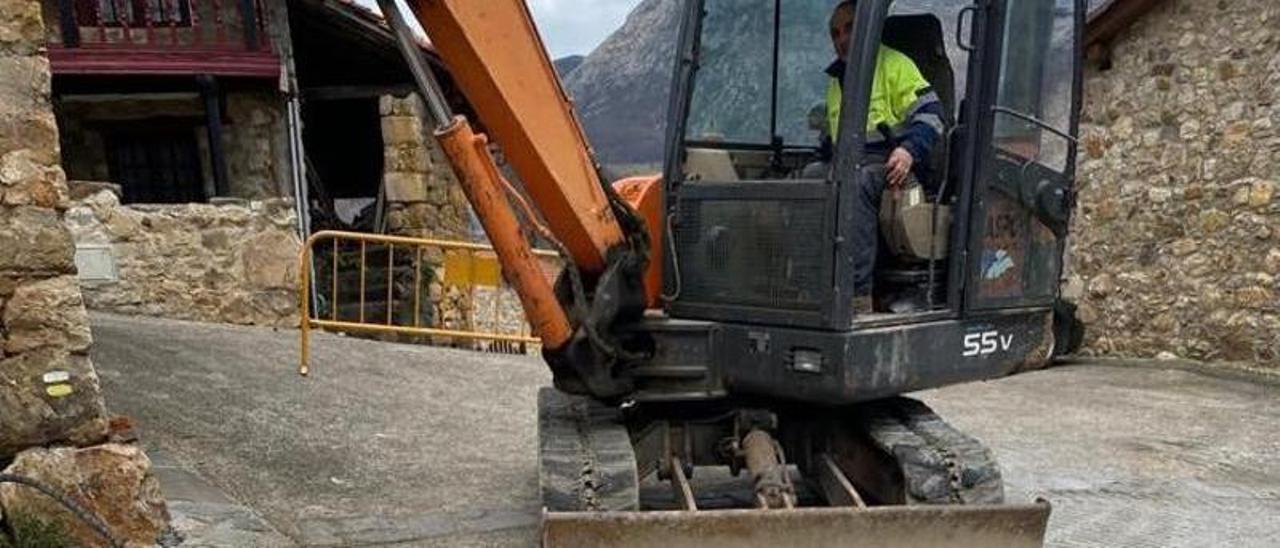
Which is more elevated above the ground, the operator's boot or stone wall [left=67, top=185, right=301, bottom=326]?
the operator's boot

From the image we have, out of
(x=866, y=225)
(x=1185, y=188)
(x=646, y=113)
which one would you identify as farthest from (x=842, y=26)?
(x=1185, y=188)

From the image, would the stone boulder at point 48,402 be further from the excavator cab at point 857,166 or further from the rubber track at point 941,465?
the rubber track at point 941,465

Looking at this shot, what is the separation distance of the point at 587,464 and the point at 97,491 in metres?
1.57

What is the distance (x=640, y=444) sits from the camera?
4.31 metres

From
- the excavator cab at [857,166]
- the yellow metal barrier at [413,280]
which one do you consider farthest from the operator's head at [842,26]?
the yellow metal barrier at [413,280]

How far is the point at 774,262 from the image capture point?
377 centimetres

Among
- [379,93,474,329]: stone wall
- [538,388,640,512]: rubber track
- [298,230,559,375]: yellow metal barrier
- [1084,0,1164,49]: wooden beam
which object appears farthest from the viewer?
[379,93,474,329]: stone wall

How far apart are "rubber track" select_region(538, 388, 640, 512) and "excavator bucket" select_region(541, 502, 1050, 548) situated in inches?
8.1

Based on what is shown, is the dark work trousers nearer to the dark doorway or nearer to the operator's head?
the operator's head

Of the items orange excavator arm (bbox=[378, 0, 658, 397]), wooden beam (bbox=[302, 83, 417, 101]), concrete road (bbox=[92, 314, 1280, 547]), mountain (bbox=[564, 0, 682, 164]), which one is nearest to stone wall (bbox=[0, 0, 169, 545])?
concrete road (bbox=[92, 314, 1280, 547])

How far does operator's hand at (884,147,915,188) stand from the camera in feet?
12.5

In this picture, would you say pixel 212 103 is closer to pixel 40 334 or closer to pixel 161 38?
pixel 161 38

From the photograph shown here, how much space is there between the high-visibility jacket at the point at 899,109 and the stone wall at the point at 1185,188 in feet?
19.0

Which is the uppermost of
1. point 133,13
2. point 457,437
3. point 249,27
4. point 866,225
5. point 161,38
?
point 133,13
